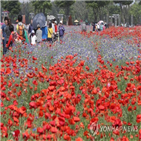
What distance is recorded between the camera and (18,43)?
1123cm

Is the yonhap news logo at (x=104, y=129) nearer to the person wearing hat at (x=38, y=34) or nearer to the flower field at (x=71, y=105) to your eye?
the flower field at (x=71, y=105)

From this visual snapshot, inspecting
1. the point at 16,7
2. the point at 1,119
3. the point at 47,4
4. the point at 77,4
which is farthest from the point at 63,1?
the point at 1,119

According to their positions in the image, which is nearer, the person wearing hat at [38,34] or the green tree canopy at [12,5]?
the person wearing hat at [38,34]

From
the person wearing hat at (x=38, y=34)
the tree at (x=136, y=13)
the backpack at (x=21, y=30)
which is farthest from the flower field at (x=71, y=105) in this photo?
the tree at (x=136, y=13)

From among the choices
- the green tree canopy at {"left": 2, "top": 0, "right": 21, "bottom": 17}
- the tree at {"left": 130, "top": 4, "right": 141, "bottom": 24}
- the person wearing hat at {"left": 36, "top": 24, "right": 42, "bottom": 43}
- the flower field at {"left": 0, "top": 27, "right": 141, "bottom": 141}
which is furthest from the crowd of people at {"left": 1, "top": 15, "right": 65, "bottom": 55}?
the tree at {"left": 130, "top": 4, "right": 141, "bottom": 24}

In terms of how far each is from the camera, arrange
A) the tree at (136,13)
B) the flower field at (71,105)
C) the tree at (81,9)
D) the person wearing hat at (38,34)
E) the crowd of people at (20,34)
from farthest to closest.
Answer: the tree at (136,13) → the tree at (81,9) → the person wearing hat at (38,34) → the crowd of people at (20,34) → the flower field at (71,105)

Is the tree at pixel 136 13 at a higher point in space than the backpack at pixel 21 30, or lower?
higher

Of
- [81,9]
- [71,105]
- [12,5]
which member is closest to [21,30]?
[71,105]

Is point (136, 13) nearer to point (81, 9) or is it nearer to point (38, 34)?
point (81, 9)

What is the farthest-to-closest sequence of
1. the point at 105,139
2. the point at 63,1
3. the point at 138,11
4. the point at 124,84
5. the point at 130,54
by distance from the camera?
the point at 138,11 < the point at 63,1 < the point at 130,54 < the point at 124,84 < the point at 105,139

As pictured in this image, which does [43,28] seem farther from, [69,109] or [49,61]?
[69,109]

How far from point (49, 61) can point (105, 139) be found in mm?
6141

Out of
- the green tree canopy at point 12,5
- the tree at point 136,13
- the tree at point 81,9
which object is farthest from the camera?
the tree at point 136,13

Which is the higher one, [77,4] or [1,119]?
[77,4]
